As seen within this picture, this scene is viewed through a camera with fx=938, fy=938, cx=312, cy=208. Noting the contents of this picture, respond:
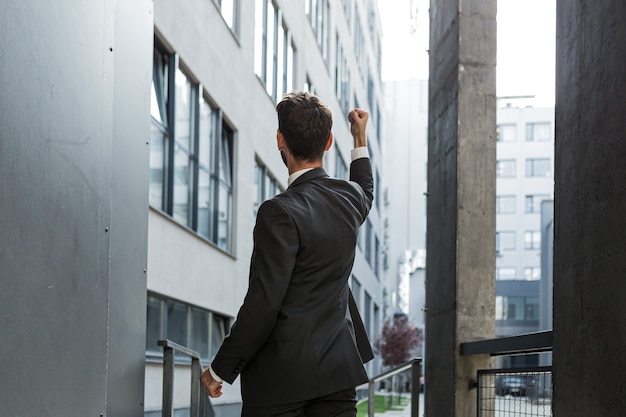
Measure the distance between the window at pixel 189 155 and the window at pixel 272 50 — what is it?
9.28ft

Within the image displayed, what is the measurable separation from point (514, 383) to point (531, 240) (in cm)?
6859

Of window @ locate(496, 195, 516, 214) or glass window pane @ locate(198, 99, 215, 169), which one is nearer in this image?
glass window pane @ locate(198, 99, 215, 169)

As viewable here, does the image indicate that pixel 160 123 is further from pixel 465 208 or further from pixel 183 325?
pixel 465 208

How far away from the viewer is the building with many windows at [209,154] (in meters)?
11.8

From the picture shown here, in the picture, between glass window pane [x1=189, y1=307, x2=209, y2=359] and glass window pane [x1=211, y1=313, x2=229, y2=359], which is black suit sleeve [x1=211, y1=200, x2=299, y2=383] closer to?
glass window pane [x1=189, y1=307, x2=209, y2=359]

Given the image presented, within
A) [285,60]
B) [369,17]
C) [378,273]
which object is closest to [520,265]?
[378,273]

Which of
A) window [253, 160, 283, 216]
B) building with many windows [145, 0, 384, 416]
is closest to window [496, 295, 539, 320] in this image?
building with many windows [145, 0, 384, 416]

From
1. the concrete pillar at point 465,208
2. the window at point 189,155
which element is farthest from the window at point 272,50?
the concrete pillar at point 465,208

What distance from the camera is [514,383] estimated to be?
4980 millimetres

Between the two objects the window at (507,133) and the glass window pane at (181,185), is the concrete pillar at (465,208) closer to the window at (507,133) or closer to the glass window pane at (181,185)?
the glass window pane at (181,185)

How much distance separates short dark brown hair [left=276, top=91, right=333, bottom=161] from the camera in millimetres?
2830

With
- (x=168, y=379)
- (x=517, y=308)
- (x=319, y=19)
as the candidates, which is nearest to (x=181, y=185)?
(x=168, y=379)

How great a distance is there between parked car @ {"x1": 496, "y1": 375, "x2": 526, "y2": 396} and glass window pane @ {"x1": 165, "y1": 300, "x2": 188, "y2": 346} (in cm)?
725

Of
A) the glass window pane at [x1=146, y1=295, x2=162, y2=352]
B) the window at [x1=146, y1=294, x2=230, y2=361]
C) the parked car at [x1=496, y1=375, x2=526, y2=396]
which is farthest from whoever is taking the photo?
the window at [x1=146, y1=294, x2=230, y2=361]
